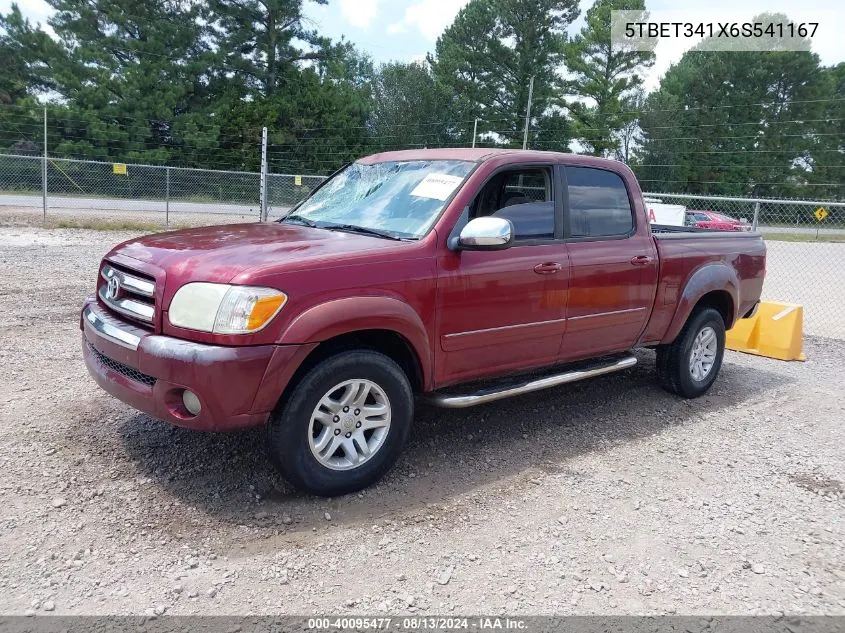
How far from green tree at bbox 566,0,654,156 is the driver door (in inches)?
1820

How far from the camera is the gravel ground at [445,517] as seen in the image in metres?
2.87

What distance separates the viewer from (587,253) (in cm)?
471

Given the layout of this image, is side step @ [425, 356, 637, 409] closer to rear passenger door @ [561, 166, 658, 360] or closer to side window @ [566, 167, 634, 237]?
rear passenger door @ [561, 166, 658, 360]

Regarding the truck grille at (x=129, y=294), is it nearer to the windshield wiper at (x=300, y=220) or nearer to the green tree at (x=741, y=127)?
the windshield wiper at (x=300, y=220)

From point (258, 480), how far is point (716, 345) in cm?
425

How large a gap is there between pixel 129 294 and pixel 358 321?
4.25 ft

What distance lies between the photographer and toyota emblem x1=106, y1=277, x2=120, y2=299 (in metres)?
3.73

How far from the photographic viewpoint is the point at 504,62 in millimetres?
51594

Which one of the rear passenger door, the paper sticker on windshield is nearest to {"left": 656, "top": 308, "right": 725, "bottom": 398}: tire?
the rear passenger door

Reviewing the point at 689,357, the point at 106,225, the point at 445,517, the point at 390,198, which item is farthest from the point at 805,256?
the point at 445,517

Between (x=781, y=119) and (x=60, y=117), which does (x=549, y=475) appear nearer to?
(x=60, y=117)

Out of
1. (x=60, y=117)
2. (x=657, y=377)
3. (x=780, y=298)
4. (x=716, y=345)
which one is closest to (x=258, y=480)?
(x=657, y=377)

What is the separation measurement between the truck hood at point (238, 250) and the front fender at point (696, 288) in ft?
9.18

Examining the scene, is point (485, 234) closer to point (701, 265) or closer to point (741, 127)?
point (701, 265)
